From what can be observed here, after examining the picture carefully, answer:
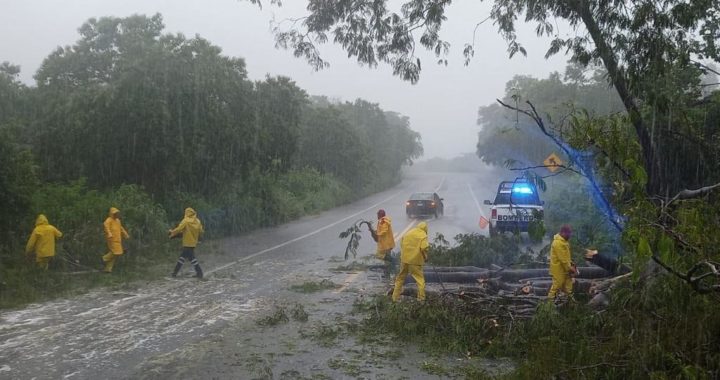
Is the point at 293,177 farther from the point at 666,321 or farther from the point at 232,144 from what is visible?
the point at 666,321

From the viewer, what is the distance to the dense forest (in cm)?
1400

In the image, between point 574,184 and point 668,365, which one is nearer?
point 668,365

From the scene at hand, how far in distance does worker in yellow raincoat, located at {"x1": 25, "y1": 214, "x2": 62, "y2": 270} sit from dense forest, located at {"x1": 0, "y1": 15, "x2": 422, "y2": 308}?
2.50ft

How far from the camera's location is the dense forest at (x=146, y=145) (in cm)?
1400

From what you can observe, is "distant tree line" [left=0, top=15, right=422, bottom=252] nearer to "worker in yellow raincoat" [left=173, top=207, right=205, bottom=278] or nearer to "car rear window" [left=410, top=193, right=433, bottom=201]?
"worker in yellow raincoat" [left=173, top=207, right=205, bottom=278]

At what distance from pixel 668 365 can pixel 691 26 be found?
18.1 feet

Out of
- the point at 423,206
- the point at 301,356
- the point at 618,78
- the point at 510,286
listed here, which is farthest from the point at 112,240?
the point at 423,206

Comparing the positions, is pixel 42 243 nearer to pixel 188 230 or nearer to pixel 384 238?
pixel 188 230

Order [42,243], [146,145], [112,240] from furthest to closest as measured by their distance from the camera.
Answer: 1. [146,145]
2. [112,240]
3. [42,243]

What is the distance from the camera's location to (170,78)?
19.4m

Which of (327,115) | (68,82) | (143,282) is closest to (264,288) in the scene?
(143,282)

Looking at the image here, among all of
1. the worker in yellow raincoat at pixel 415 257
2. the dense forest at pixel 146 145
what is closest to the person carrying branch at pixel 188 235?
the dense forest at pixel 146 145

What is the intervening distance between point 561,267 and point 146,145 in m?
14.4

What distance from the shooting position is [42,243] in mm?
11602
